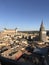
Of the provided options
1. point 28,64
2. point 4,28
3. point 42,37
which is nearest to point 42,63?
point 28,64

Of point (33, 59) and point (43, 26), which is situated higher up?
point (43, 26)

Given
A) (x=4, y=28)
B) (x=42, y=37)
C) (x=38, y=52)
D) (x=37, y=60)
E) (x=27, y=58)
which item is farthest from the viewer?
(x=4, y=28)

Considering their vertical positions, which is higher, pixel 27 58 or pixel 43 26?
pixel 43 26

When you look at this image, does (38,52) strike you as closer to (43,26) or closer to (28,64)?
(28,64)

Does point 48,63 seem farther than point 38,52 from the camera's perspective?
No

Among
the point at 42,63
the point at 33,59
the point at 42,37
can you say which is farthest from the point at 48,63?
the point at 42,37

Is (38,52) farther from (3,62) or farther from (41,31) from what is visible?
(41,31)

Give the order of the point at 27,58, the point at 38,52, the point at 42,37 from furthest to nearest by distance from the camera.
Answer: the point at 42,37, the point at 38,52, the point at 27,58

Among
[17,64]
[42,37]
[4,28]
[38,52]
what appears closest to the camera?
[17,64]

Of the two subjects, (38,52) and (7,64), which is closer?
(7,64)
